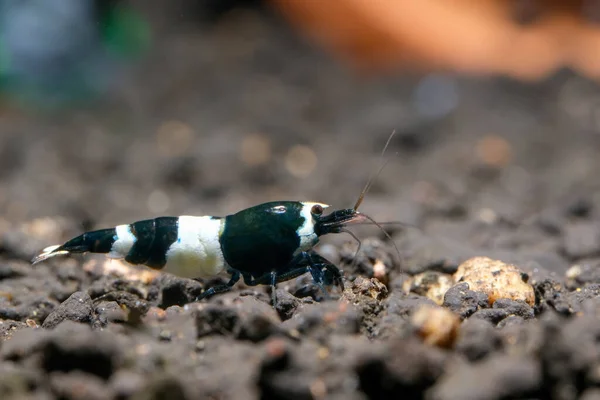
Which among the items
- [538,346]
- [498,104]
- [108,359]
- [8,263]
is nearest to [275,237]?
[108,359]

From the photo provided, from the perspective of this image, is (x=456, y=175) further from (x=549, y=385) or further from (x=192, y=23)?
(x=192, y=23)

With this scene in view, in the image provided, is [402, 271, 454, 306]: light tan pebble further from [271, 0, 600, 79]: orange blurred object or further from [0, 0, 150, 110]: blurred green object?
[0, 0, 150, 110]: blurred green object

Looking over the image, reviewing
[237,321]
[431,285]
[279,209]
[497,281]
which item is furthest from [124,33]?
[237,321]

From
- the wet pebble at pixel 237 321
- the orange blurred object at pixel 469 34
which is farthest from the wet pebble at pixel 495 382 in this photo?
the orange blurred object at pixel 469 34

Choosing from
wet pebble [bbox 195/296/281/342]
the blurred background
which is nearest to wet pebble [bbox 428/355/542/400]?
wet pebble [bbox 195/296/281/342]

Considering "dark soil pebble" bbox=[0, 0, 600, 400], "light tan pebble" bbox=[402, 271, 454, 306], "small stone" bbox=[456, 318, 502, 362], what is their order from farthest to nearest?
"light tan pebble" bbox=[402, 271, 454, 306]
"small stone" bbox=[456, 318, 502, 362]
"dark soil pebble" bbox=[0, 0, 600, 400]

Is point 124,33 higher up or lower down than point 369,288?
higher up

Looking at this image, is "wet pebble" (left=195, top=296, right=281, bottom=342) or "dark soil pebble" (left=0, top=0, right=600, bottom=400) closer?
"dark soil pebble" (left=0, top=0, right=600, bottom=400)

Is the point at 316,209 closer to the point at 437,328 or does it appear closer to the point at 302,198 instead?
the point at 437,328
